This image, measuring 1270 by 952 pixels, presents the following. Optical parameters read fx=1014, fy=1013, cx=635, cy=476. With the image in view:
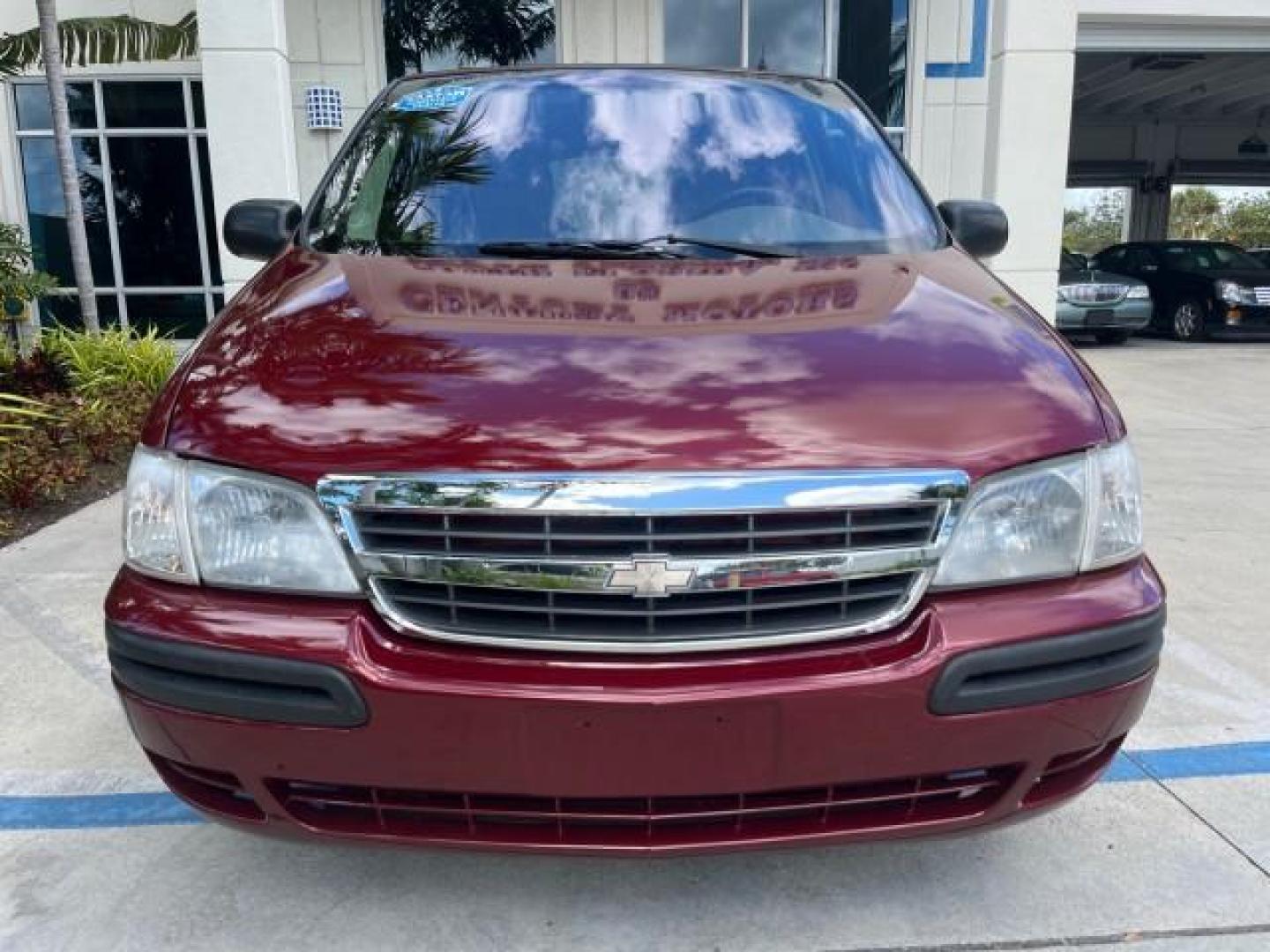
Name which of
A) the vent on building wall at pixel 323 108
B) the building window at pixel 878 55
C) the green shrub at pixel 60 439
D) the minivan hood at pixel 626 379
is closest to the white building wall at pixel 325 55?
the vent on building wall at pixel 323 108

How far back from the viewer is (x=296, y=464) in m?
1.67

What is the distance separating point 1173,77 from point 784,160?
2244cm

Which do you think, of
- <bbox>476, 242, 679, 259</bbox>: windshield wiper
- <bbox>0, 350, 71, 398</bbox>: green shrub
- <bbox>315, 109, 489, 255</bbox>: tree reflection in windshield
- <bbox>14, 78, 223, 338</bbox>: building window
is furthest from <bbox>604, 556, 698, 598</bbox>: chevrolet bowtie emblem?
<bbox>14, 78, 223, 338</bbox>: building window

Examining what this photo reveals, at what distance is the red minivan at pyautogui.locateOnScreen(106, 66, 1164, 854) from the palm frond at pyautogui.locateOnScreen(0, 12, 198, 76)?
8.69m

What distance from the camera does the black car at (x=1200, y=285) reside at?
564 inches

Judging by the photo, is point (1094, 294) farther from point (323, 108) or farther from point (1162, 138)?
point (1162, 138)

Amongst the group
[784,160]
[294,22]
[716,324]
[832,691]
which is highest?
[294,22]

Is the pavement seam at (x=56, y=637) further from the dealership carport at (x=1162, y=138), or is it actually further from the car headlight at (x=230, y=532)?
the dealership carport at (x=1162, y=138)

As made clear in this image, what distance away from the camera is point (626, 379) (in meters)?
1.75

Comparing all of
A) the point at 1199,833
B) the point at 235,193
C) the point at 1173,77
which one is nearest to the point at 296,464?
the point at 1199,833

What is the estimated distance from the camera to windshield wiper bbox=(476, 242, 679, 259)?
241 centimetres

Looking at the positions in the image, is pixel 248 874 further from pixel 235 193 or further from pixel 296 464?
pixel 235 193

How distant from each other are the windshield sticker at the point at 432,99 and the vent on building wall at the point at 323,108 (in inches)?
269

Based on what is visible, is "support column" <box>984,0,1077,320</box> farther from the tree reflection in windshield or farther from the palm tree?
the tree reflection in windshield
